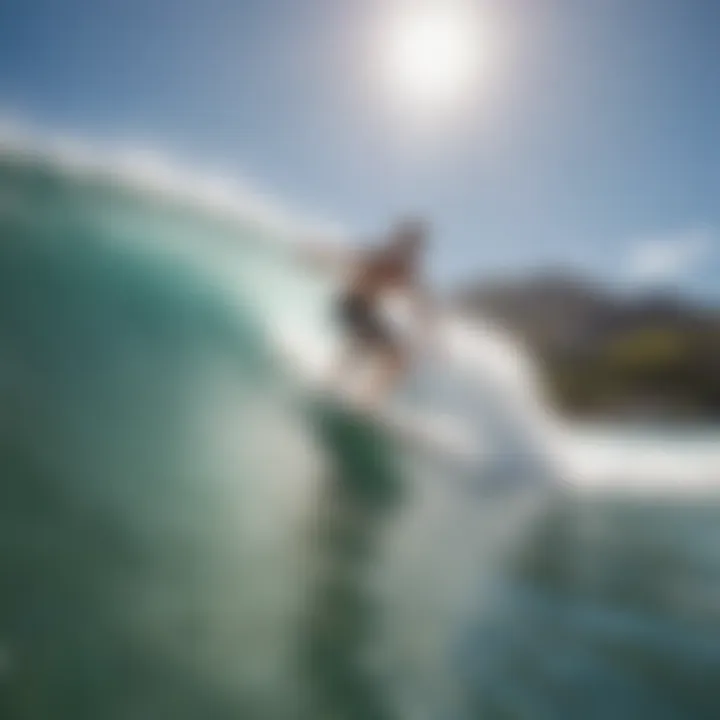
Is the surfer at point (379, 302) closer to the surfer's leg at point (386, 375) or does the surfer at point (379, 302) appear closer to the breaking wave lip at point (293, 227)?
the surfer's leg at point (386, 375)

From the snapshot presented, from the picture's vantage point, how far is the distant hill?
3617mm

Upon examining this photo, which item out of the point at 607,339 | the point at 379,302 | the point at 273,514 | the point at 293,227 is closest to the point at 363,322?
the point at 379,302

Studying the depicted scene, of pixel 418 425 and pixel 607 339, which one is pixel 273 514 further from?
pixel 607 339

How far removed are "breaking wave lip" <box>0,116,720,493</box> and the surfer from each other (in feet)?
0.44

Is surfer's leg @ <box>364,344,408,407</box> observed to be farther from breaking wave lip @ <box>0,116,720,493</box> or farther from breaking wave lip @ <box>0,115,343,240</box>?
breaking wave lip @ <box>0,115,343,240</box>

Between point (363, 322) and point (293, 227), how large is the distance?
41 centimetres

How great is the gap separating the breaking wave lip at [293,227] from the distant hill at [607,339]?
0.26 ft

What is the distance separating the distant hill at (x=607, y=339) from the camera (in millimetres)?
3617

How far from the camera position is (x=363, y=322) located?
368 centimetres

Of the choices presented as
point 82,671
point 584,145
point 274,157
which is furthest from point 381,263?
point 82,671

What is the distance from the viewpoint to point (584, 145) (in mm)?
3744

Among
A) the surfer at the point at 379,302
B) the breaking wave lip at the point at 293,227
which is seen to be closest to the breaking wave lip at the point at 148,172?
the breaking wave lip at the point at 293,227

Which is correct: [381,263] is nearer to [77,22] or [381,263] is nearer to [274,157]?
[274,157]

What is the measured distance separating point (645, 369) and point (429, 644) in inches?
47.3
